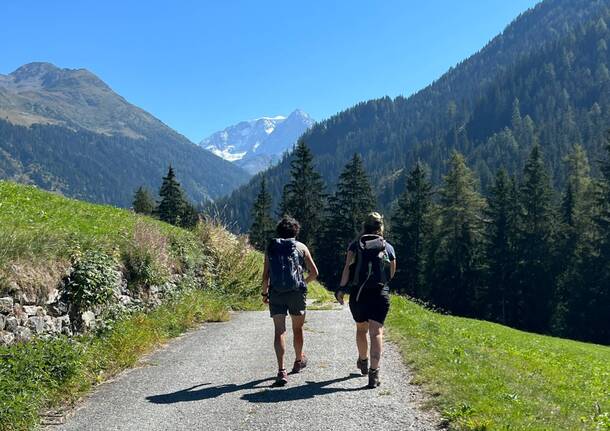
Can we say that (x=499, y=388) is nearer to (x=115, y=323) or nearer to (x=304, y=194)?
(x=115, y=323)

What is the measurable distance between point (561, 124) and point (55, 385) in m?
217

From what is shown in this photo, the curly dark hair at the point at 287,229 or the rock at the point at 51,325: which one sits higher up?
the curly dark hair at the point at 287,229

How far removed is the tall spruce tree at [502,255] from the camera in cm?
5412

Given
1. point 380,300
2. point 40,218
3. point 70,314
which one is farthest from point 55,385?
point 40,218

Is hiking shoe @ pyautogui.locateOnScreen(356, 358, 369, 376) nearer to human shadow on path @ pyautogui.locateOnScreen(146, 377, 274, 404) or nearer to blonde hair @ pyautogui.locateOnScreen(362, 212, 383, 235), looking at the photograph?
human shadow on path @ pyautogui.locateOnScreen(146, 377, 274, 404)

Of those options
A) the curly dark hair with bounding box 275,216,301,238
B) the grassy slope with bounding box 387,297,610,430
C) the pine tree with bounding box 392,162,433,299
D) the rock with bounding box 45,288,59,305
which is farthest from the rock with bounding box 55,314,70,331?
the pine tree with bounding box 392,162,433,299

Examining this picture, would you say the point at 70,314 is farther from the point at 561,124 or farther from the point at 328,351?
the point at 561,124

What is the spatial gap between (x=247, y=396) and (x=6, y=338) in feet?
12.0

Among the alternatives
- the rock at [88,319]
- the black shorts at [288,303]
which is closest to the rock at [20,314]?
the rock at [88,319]

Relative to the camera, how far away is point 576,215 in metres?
53.2

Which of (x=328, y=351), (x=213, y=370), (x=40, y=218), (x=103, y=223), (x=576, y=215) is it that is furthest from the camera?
(x=576, y=215)

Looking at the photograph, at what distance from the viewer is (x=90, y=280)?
31.8 ft

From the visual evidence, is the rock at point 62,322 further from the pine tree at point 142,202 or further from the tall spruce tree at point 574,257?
the pine tree at point 142,202

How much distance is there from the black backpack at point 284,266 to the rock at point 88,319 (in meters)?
4.00
